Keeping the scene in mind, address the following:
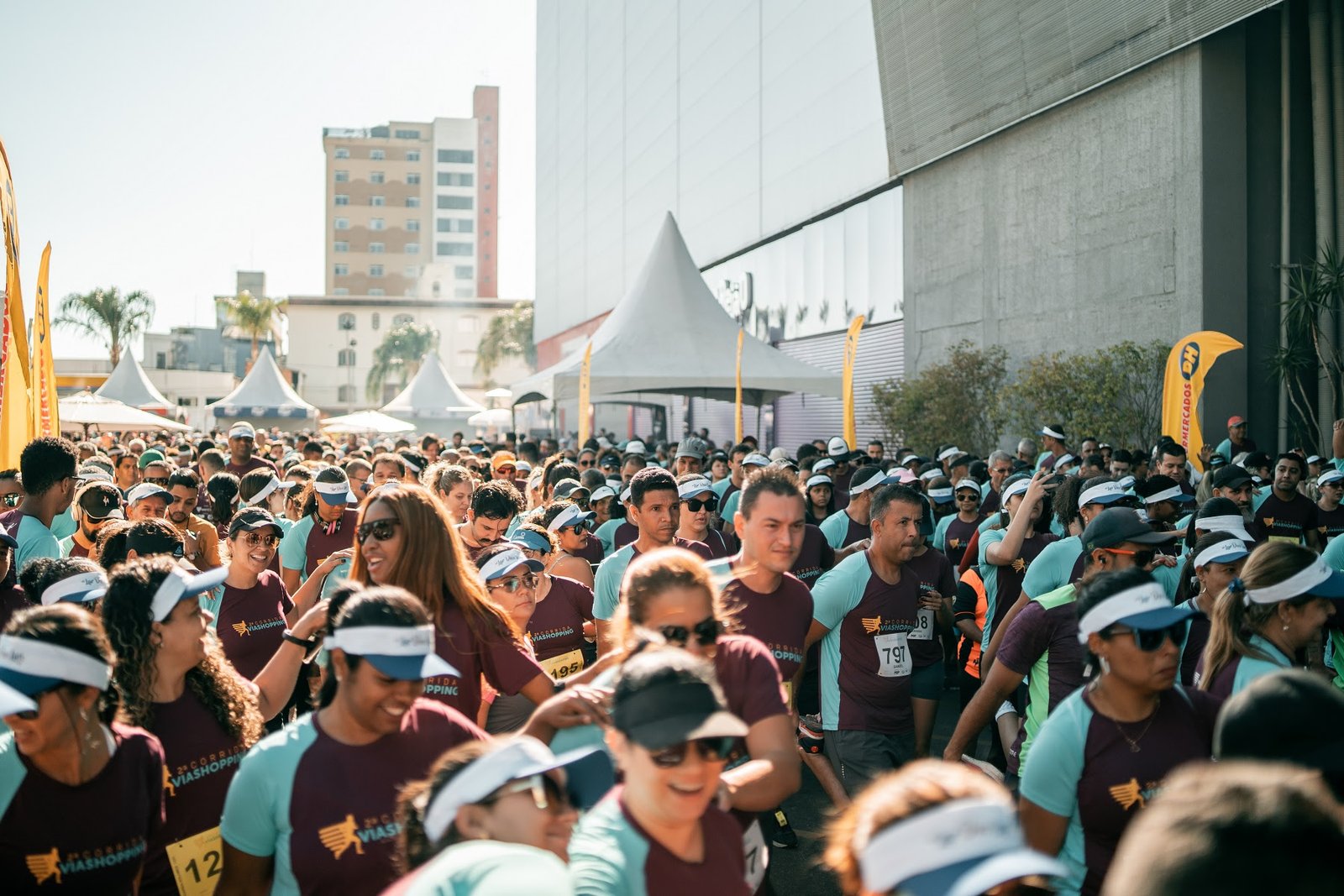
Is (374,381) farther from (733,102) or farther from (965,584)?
(965,584)

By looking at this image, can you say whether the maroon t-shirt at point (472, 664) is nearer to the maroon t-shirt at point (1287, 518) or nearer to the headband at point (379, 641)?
the headband at point (379, 641)

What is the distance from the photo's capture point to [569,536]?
6.99 m

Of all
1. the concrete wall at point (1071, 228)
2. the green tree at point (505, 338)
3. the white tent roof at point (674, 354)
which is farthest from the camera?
the green tree at point (505, 338)

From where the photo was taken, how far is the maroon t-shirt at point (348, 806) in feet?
9.46

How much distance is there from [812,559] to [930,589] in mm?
1602

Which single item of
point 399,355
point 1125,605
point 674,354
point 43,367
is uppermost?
point 399,355

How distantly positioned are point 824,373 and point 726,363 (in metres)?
1.72

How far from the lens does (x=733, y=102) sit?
36.1 m

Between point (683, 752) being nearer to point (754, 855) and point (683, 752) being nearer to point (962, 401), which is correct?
point (754, 855)

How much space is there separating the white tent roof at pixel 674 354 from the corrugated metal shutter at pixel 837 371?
4.26m

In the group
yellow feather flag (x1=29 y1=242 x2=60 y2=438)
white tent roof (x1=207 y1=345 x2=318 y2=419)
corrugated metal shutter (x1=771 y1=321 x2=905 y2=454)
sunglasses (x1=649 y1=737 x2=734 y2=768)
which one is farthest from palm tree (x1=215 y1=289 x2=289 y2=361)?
sunglasses (x1=649 y1=737 x2=734 y2=768)

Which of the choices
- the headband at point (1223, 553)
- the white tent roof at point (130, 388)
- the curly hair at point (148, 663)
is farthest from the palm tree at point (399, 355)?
the curly hair at point (148, 663)

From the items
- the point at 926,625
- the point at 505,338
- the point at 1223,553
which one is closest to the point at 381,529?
the point at 926,625

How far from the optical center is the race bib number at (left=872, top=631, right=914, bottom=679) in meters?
5.59
